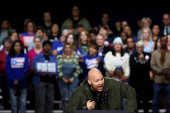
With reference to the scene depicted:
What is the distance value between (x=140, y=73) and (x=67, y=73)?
5.56 feet

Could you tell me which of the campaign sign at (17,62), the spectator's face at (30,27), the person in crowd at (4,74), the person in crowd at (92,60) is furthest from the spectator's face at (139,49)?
the person in crowd at (4,74)

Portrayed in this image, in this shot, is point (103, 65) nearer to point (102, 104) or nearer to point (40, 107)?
point (40, 107)

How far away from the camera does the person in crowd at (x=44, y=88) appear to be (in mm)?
7492

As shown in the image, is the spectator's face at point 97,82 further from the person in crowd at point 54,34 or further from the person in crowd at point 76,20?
the person in crowd at point 76,20

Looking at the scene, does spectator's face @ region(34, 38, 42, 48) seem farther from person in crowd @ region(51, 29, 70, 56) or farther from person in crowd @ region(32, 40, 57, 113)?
person in crowd @ region(51, 29, 70, 56)

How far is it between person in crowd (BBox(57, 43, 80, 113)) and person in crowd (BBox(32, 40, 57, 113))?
0.20 metres

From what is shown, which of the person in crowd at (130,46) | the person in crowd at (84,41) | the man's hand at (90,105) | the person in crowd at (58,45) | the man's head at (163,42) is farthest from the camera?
the person in crowd at (84,41)

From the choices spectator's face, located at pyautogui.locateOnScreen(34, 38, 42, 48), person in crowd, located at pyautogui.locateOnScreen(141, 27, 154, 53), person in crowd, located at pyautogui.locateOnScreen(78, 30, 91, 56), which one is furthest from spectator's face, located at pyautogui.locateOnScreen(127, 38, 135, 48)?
spectator's face, located at pyautogui.locateOnScreen(34, 38, 42, 48)

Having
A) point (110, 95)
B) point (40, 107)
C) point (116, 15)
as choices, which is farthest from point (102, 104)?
point (116, 15)

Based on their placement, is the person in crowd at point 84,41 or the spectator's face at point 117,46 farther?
the person in crowd at point 84,41

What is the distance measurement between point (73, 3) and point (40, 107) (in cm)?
515

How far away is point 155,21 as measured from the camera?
11.6 meters

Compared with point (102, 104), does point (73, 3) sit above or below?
above

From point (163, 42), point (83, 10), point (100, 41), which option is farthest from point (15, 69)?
point (83, 10)
